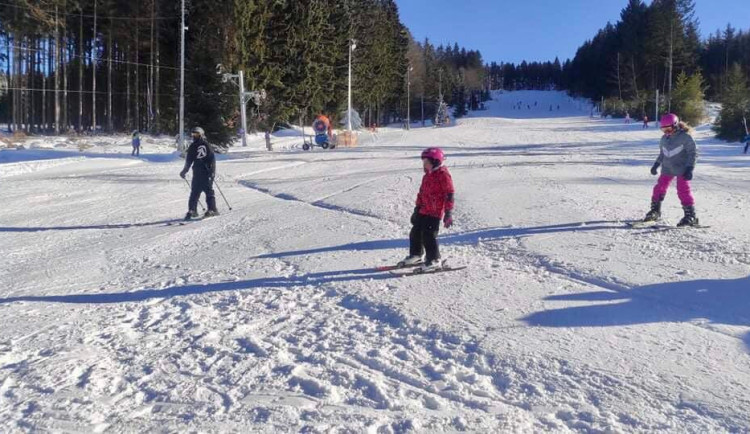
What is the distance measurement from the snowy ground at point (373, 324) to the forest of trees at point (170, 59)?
24310 millimetres

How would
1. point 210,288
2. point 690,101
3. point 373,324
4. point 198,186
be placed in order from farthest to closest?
point 690,101 → point 198,186 → point 210,288 → point 373,324

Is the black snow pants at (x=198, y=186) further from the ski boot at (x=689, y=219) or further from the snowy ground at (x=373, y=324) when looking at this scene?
the ski boot at (x=689, y=219)

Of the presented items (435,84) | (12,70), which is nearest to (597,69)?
(435,84)

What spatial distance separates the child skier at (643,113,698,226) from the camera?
9.02 m

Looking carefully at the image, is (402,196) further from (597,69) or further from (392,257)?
(597,69)

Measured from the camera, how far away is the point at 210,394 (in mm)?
4012

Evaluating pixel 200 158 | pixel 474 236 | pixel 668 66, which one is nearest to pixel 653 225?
pixel 474 236

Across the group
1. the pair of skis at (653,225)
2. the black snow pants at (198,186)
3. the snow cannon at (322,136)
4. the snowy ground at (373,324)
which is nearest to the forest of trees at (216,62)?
the snow cannon at (322,136)

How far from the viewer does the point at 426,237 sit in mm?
7094

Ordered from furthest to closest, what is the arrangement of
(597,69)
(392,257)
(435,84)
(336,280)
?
(597,69) < (435,84) < (392,257) < (336,280)

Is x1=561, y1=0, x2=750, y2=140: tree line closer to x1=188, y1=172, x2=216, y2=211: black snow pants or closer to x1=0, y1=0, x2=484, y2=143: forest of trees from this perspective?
x1=0, y1=0, x2=484, y2=143: forest of trees

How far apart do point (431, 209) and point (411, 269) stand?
0.78 m

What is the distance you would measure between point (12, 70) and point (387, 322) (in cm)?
4641

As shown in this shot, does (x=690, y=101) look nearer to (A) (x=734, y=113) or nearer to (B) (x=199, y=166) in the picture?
(A) (x=734, y=113)
